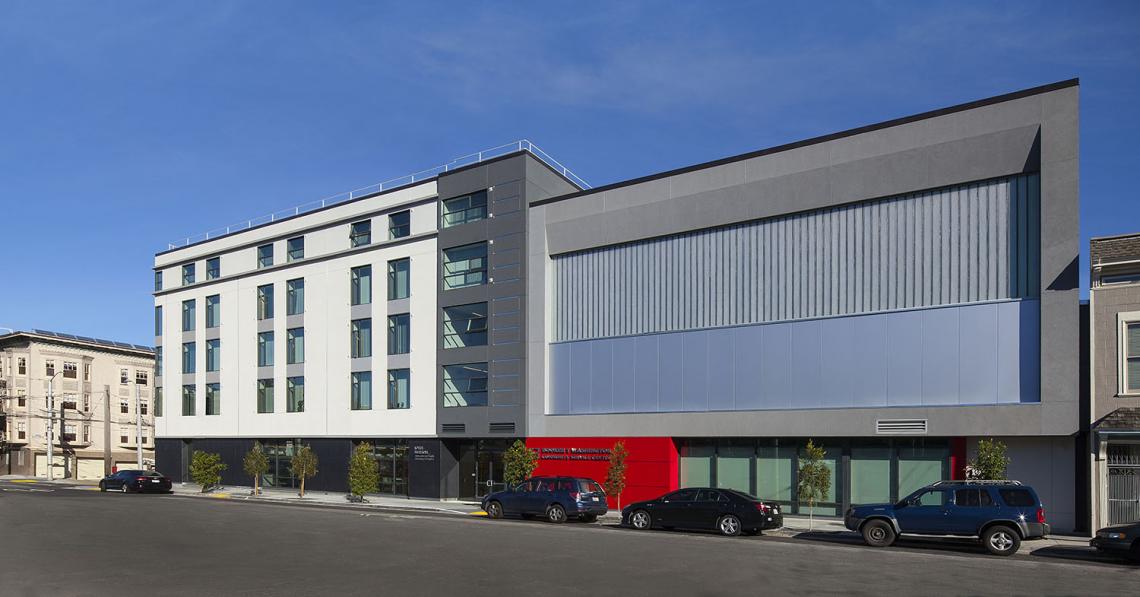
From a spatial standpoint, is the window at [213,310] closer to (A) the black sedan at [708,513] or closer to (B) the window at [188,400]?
(B) the window at [188,400]

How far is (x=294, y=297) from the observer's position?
173 feet

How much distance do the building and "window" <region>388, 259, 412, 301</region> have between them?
367 millimetres

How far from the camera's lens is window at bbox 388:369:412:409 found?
46.1m

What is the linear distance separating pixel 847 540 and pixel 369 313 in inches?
1194

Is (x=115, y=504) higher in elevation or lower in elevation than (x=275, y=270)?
lower

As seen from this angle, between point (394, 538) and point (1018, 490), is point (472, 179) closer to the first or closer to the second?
point (394, 538)

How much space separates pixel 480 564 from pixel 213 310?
4519 centimetres

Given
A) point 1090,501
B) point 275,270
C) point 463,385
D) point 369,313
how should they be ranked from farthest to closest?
point 275,270 → point 369,313 → point 463,385 → point 1090,501

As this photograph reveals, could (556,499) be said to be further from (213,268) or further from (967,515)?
(213,268)

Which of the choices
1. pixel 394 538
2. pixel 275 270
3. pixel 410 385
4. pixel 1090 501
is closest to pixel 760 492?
pixel 1090 501

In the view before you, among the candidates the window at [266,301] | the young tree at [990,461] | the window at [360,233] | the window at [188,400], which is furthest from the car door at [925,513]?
the window at [188,400]

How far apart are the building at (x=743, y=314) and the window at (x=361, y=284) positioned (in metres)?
0.47

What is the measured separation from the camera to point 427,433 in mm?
44719

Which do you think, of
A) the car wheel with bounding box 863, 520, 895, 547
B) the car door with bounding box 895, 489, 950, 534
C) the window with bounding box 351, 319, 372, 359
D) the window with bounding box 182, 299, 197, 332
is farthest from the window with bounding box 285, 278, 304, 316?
the car door with bounding box 895, 489, 950, 534
